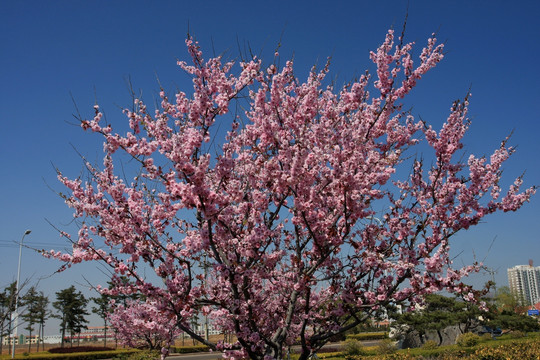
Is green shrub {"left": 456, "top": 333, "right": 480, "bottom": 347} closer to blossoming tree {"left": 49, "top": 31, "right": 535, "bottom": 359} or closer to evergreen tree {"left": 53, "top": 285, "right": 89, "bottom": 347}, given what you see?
blossoming tree {"left": 49, "top": 31, "right": 535, "bottom": 359}

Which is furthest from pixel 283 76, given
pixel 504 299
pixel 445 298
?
pixel 504 299

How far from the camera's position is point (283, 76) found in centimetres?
707

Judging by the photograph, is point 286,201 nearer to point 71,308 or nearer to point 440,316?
point 440,316

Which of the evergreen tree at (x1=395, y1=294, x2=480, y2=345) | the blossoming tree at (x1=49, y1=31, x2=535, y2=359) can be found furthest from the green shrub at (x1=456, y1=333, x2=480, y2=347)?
the blossoming tree at (x1=49, y1=31, x2=535, y2=359)

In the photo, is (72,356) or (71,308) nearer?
(72,356)

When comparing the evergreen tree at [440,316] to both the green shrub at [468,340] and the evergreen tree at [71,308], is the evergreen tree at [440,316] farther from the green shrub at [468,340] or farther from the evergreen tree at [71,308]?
the evergreen tree at [71,308]

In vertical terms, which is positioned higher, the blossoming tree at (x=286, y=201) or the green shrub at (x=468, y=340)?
the blossoming tree at (x=286, y=201)

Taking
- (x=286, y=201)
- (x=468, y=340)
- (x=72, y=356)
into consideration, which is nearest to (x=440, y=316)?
(x=468, y=340)

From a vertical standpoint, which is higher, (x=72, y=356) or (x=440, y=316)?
(x=440, y=316)

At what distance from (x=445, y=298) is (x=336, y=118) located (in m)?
22.1

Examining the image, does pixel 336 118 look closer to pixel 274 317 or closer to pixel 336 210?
pixel 336 210

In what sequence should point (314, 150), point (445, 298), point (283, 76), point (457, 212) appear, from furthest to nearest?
1. point (445, 298)
2. point (283, 76)
3. point (457, 212)
4. point (314, 150)

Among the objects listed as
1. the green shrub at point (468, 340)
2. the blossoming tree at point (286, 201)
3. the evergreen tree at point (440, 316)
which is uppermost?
the blossoming tree at point (286, 201)

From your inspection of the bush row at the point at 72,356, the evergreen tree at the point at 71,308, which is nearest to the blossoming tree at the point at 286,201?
the bush row at the point at 72,356
